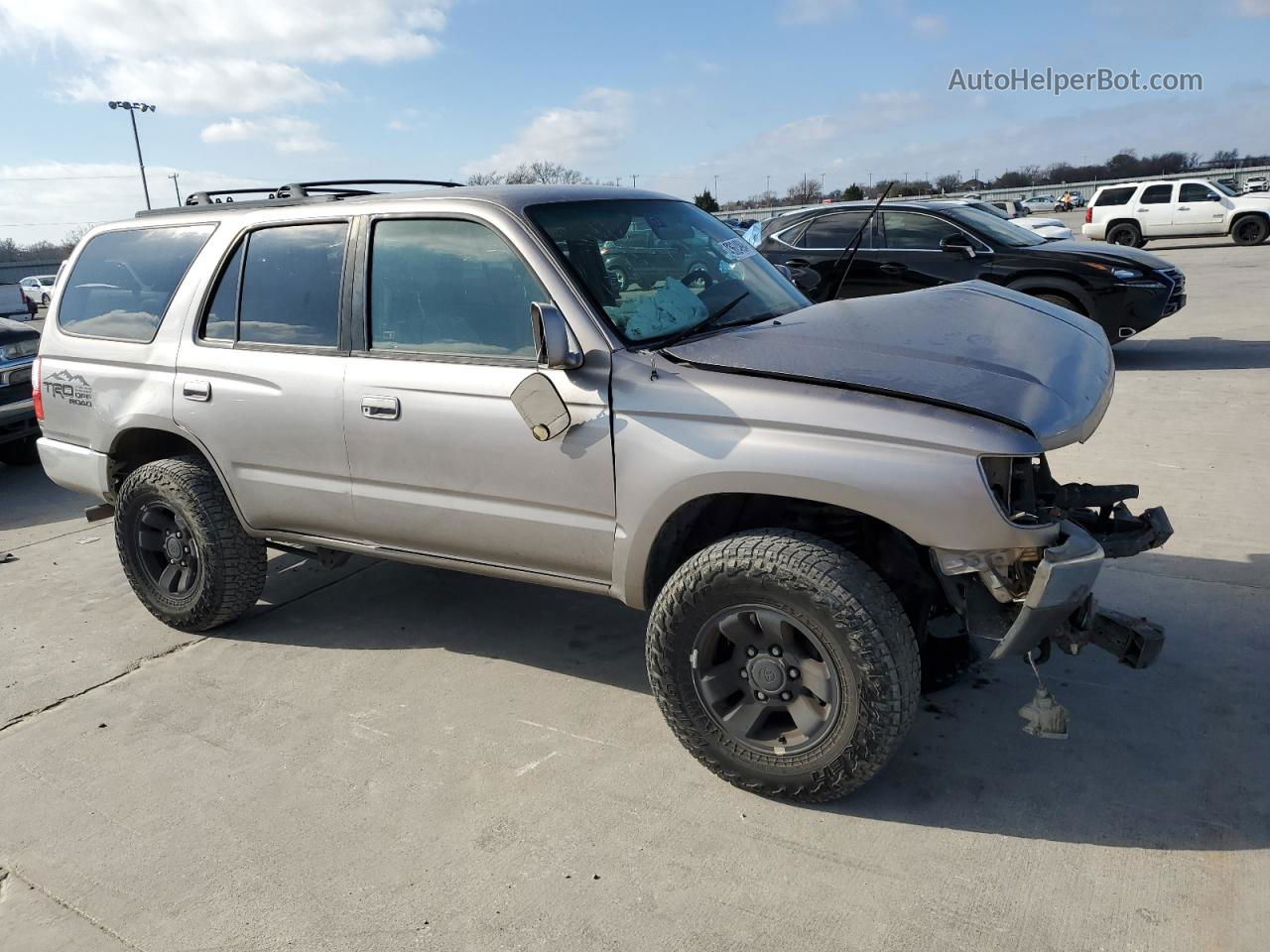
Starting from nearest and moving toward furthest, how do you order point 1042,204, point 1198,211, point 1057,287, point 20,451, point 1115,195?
point 20,451 → point 1057,287 → point 1198,211 → point 1115,195 → point 1042,204

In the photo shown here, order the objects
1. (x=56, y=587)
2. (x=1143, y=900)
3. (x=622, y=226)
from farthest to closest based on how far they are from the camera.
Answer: (x=56, y=587) → (x=622, y=226) → (x=1143, y=900)

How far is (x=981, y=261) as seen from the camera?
947 cm

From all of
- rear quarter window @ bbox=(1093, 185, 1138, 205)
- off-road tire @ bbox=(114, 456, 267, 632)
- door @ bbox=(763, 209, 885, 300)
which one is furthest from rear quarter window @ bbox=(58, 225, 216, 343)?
rear quarter window @ bbox=(1093, 185, 1138, 205)

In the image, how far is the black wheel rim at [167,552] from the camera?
4.39 meters

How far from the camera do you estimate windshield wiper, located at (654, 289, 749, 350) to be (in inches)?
128

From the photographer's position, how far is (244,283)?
4.08 metres

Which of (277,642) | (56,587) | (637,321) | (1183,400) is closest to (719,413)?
(637,321)

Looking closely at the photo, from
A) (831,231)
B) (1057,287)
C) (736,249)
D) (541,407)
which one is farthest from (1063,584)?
(831,231)

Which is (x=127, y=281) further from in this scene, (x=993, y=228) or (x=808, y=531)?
(x=993, y=228)

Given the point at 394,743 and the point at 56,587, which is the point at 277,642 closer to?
the point at 394,743

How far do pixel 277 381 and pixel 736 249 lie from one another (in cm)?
198

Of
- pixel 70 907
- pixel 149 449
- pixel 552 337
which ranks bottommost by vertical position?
pixel 70 907

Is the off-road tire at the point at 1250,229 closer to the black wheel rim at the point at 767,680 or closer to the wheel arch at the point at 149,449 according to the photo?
the black wheel rim at the point at 767,680

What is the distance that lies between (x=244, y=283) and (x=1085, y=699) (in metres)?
3.73
